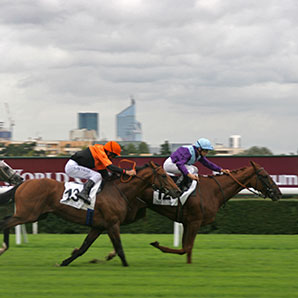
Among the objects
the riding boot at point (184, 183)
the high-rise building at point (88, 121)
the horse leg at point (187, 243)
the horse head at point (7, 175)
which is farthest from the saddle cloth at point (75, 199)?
the high-rise building at point (88, 121)

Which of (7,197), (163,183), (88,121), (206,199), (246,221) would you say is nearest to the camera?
(163,183)

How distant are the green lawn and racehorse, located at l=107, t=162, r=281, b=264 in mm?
315

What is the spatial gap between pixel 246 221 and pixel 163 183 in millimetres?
4333

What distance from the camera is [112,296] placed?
4633 millimetres

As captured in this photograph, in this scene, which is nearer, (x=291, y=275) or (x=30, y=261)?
(x=291, y=275)

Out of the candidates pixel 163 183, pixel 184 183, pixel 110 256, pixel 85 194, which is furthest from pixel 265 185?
pixel 85 194

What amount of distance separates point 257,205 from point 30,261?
4859mm

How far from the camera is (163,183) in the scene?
20.7ft

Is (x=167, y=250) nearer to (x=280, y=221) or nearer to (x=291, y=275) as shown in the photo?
(x=291, y=275)

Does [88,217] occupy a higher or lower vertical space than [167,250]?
higher

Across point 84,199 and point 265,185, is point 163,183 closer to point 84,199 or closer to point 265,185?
point 84,199

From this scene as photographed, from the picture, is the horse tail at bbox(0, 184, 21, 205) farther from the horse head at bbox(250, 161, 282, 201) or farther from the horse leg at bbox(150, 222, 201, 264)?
the horse head at bbox(250, 161, 282, 201)

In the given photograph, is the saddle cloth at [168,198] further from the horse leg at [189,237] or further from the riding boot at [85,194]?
the riding boot at [85,194]

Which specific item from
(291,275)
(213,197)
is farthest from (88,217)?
(291,275)
